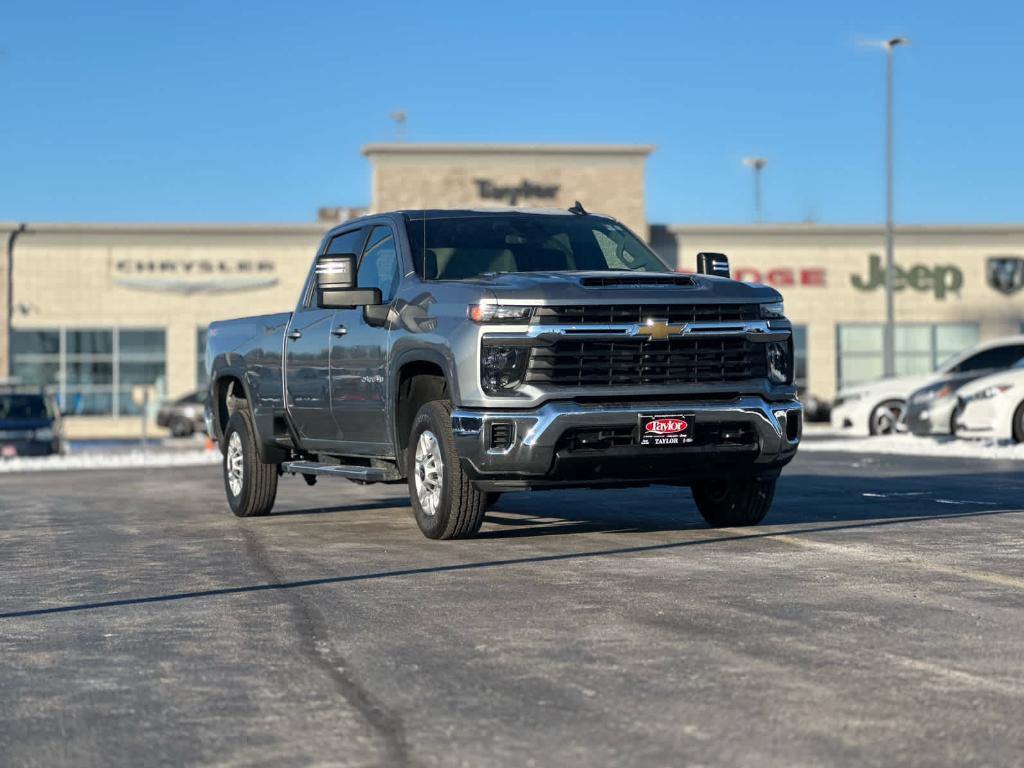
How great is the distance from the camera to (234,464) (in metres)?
13.0

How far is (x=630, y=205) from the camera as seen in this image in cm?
5841

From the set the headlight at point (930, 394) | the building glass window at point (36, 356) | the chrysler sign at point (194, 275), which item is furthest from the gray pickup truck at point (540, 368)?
the building glass window at point (36, 356)

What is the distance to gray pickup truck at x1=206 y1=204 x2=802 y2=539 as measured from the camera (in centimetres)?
931

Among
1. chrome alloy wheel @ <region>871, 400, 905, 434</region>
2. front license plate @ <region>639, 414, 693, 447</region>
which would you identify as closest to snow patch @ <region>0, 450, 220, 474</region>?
chrome alloy wheel @ <region>871, 400, 905, 434</region>

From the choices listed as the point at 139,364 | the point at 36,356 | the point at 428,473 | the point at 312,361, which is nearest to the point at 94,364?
the point at 139,364

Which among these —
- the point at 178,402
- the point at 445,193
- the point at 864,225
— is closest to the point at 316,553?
the point at 178,402

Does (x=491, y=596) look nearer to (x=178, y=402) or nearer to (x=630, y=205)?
(x=178, y=402)

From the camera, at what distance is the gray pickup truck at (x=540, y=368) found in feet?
30.6

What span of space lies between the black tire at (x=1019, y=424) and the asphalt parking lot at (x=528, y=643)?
1060cm

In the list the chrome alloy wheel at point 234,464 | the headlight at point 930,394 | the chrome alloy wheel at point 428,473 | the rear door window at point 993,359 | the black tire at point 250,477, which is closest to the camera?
the chrome alloy wheel at point 428,473

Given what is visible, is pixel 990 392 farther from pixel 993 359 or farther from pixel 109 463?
pixel 109 463

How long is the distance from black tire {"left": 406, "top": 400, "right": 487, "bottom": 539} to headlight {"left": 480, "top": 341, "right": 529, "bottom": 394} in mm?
426

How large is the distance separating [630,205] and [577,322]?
4954cm

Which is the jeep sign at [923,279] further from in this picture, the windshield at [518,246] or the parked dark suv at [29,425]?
the windshield at [518,246]
